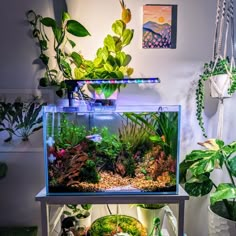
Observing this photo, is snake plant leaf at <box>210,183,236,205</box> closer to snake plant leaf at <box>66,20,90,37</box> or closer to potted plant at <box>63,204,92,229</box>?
potted plant at <box>63,204,92,229</box>

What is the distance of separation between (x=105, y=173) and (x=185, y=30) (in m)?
1.10

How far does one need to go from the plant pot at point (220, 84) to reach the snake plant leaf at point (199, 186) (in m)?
0.52

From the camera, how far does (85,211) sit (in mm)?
1593

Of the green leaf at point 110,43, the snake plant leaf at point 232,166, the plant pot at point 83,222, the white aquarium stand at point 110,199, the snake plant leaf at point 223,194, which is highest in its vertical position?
the green leaf at point 110,43

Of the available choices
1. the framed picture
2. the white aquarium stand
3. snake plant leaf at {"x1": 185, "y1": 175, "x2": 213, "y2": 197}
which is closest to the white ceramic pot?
snake plant leaf at {"x1": 185, "y1": 175, "x2": 213, "y2": 197}

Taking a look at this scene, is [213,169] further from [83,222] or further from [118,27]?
[118,27]

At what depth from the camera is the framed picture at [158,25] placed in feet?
5.40

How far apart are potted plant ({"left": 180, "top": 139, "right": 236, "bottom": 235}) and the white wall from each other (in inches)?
6.5

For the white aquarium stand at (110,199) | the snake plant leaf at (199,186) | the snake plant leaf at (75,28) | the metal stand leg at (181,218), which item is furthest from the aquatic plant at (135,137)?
the snake plant leaf at (75,28)

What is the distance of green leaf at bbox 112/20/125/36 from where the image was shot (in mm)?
1557

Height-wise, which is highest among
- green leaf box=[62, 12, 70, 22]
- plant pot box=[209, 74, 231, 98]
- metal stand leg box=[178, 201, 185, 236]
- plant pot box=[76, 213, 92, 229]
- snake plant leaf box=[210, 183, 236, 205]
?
green leaf box=[62, 12, 70, 22]

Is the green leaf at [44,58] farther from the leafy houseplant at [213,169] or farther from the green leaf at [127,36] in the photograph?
the leafy houseplant at [213,169]

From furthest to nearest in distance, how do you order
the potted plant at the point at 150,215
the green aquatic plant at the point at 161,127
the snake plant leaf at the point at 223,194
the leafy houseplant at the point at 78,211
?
the leafy houseplant at the point at 78,211, the potted plant at the point at 150,215, the snake plant leaf at the point at 223,194, the green aquatic plant at the point at 161,127

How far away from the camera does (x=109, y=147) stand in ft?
3.98
